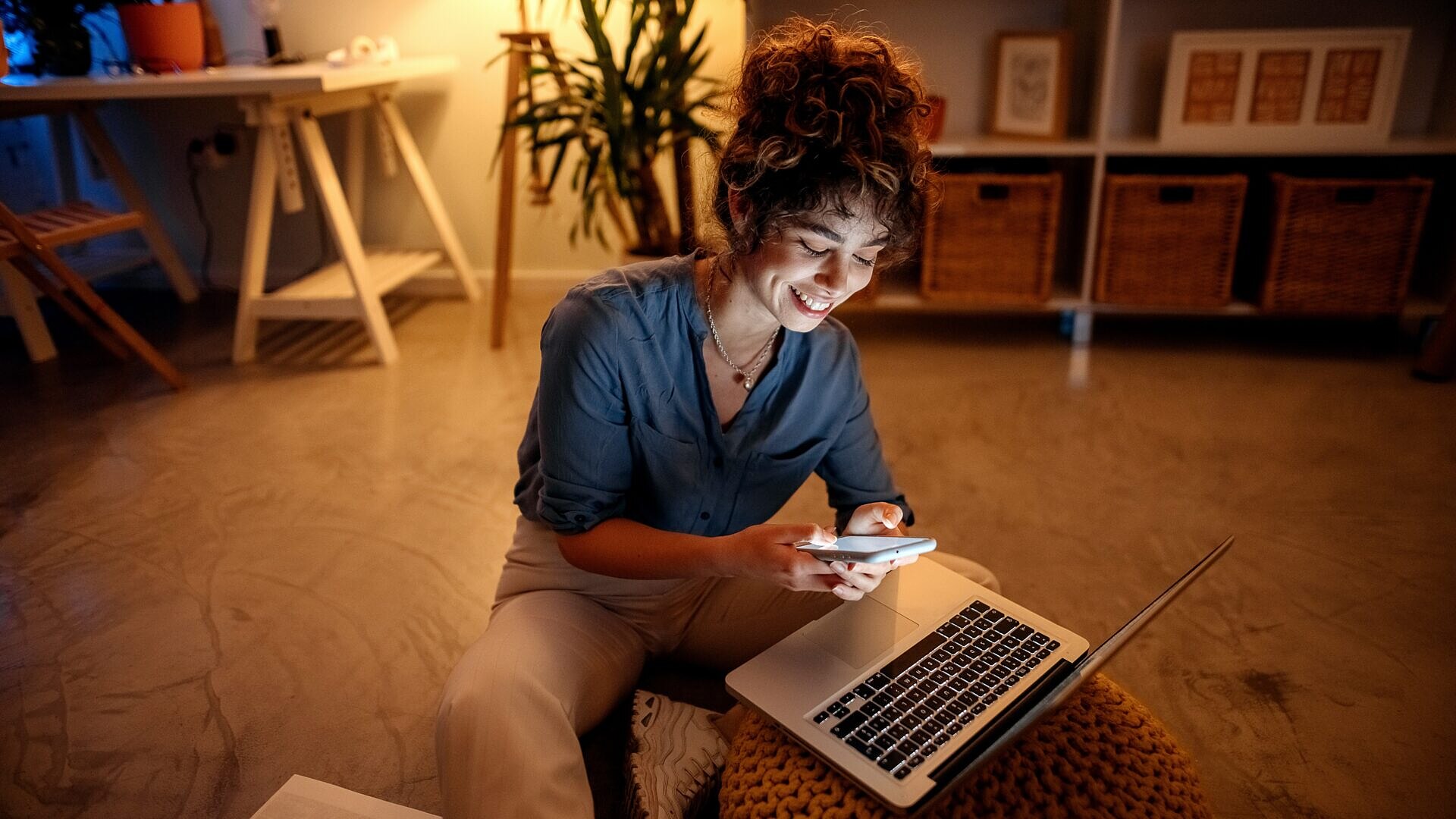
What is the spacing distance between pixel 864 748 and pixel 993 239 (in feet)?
5.94

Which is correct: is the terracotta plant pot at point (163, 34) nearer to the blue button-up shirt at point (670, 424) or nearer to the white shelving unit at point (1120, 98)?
the white shelving unit at point (1120, 98)

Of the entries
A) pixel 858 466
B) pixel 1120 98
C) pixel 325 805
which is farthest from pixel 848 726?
pixel 1120 98

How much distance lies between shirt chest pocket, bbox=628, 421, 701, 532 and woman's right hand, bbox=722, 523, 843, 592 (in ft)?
0.57

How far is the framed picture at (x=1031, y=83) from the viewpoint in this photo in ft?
7.97

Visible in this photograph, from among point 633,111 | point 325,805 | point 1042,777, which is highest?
point 633,111

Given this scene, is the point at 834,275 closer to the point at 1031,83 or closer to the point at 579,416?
the point at 579,416

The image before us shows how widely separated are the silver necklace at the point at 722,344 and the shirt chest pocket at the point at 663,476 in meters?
0.10

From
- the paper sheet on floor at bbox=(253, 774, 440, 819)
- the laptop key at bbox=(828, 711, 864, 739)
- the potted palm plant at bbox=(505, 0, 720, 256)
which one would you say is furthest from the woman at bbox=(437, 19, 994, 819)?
the potted palm plant at bbox=(505, 0, 720, 256)

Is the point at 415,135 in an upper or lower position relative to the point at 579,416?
upper

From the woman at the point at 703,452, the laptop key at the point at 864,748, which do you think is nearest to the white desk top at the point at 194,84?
the woman at the point at 703,452

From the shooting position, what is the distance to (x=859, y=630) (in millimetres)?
981

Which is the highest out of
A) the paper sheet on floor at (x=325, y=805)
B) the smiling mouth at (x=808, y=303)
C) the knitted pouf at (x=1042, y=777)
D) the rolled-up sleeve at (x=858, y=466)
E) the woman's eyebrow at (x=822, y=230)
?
the woman's eyebrow at (x=822, y=230)

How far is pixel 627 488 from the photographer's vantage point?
107 centimetres

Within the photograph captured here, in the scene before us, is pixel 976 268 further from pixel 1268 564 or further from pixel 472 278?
pixel 472 278
